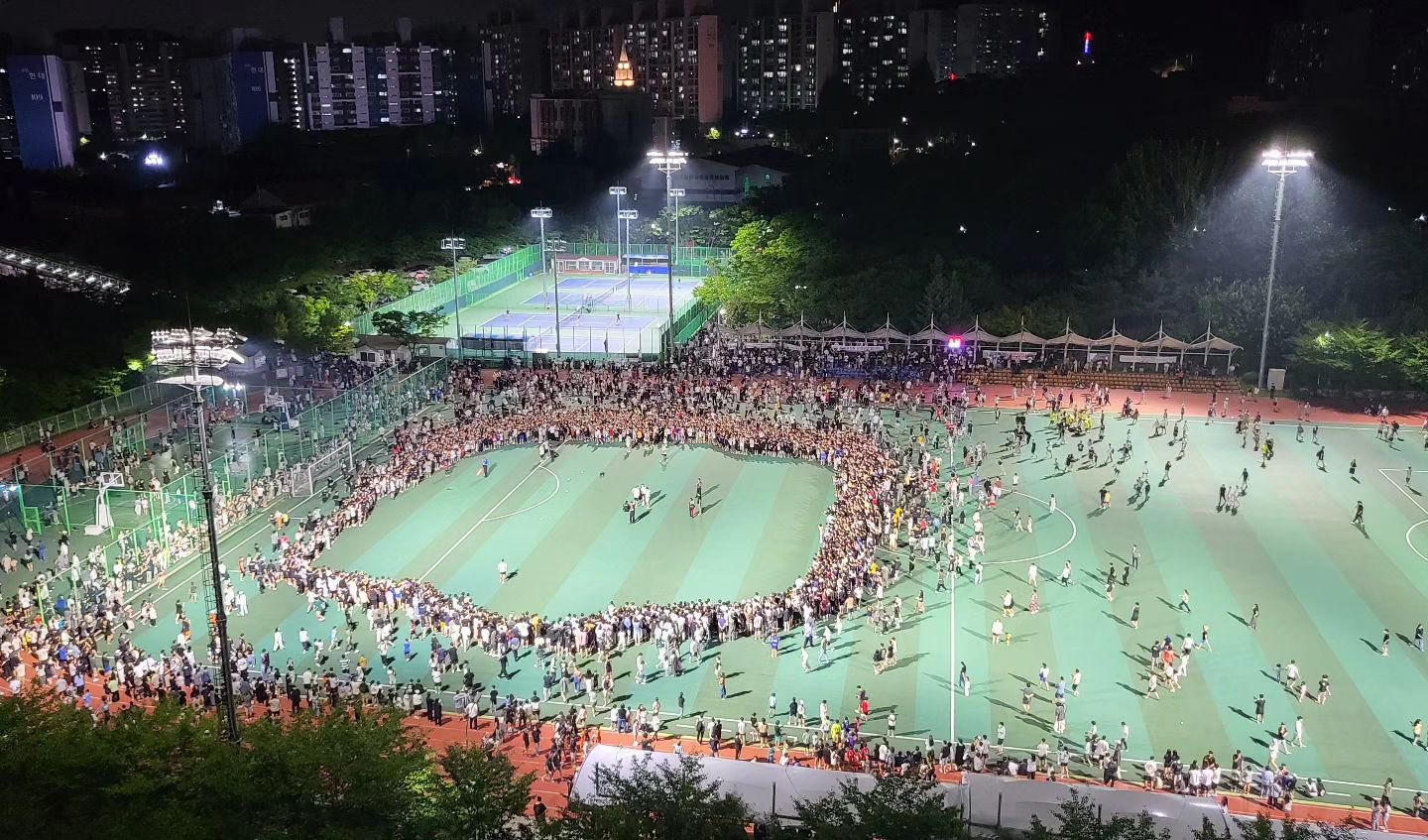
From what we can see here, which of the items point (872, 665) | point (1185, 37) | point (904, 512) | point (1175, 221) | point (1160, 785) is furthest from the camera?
point (1185, 37)

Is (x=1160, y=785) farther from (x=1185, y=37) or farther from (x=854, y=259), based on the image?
(x=1185, y=37)

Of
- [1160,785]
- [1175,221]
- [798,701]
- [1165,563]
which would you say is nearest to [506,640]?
[798,701]

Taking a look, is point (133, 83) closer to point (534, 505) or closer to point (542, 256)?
point (542, 256)

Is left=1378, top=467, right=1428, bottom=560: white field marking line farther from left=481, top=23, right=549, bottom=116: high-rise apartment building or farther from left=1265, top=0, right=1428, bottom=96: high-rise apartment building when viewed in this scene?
left=481, top=23, right=549, bottom=116: high-rise apartment building

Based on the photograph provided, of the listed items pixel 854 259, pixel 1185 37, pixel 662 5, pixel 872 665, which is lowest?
pixel 872 665

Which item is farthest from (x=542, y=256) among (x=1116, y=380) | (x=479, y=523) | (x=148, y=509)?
(x=148, y=509)

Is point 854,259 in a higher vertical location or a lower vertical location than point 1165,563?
higher

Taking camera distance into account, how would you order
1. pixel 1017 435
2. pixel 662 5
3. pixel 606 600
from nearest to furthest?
1. pixel 606 600
2. pixel 1017 435
3. pixel 662 5
